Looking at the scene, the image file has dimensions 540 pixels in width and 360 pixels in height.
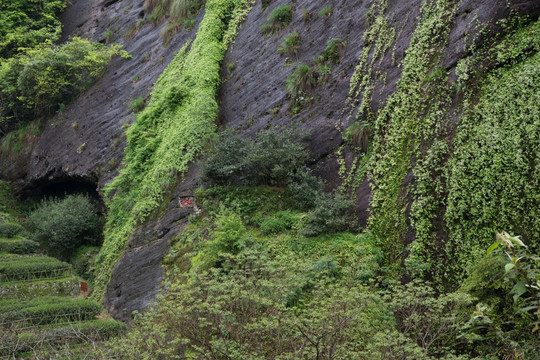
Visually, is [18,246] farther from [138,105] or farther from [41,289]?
[138,105]

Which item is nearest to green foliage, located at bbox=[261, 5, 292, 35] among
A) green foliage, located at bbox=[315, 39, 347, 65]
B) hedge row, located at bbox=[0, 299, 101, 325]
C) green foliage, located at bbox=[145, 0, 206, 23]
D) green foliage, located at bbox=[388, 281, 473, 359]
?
green foliage, located at bbox=[315, 39, 347, 65]

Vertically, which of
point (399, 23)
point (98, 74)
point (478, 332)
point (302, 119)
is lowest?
point (478, 332)

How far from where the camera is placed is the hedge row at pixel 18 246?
14258 millimetres

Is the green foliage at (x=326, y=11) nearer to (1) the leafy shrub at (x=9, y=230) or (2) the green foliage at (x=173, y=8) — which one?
(2) the green foliage at (x=173, y=8)

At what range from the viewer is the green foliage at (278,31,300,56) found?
13688 mm

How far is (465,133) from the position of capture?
7590 mm

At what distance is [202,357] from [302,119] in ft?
23.7

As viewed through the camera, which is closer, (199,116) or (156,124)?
(199,116)

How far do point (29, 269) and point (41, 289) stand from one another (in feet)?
2.21

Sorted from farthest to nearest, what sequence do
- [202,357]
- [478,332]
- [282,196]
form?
[282,196] < [202,357] < [478,332]

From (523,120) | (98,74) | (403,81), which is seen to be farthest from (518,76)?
(98,74)

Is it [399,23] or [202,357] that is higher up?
[399,23]

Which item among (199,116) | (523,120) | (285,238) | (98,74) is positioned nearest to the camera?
(523,120)

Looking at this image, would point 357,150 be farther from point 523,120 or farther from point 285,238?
point 523,120
